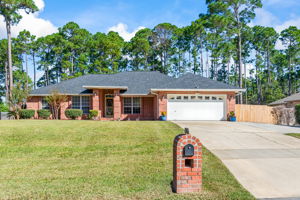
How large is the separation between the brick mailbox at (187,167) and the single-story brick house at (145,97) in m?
13.3

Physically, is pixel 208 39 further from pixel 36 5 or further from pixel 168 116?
pixel 36 5

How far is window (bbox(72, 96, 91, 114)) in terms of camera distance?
20.5 meters

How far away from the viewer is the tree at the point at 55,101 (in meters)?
18.9

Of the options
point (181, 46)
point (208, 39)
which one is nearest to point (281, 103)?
point (208, 39)

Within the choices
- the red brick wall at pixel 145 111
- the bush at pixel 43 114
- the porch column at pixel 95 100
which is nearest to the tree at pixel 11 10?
the bush at pixel 43 114

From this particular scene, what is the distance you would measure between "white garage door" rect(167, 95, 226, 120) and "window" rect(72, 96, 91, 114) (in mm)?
7901

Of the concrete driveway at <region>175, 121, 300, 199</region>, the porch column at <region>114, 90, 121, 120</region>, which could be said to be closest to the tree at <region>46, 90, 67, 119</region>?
the porch column at <region>114, 90, 121, 120</region>

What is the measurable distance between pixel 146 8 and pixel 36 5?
1668cm

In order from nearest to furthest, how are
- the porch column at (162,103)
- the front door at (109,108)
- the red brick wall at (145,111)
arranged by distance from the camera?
the porch column at (162,103)
the red brick wall at (145,111)
the front door at (109,108)

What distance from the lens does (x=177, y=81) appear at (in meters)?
19.5

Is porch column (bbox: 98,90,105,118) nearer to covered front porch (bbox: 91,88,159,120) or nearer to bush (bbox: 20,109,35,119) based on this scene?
covered front porch (bbox: 91,88,159,120)

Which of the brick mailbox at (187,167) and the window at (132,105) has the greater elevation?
the window at (132,105)

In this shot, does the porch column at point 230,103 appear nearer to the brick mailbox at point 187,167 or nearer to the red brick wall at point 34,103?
the brick mailbox at point 187,167

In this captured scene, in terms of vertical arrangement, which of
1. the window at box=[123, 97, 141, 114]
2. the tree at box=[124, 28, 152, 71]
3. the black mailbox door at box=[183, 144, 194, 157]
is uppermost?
the tree at box=[124, 28, 152, 71]
